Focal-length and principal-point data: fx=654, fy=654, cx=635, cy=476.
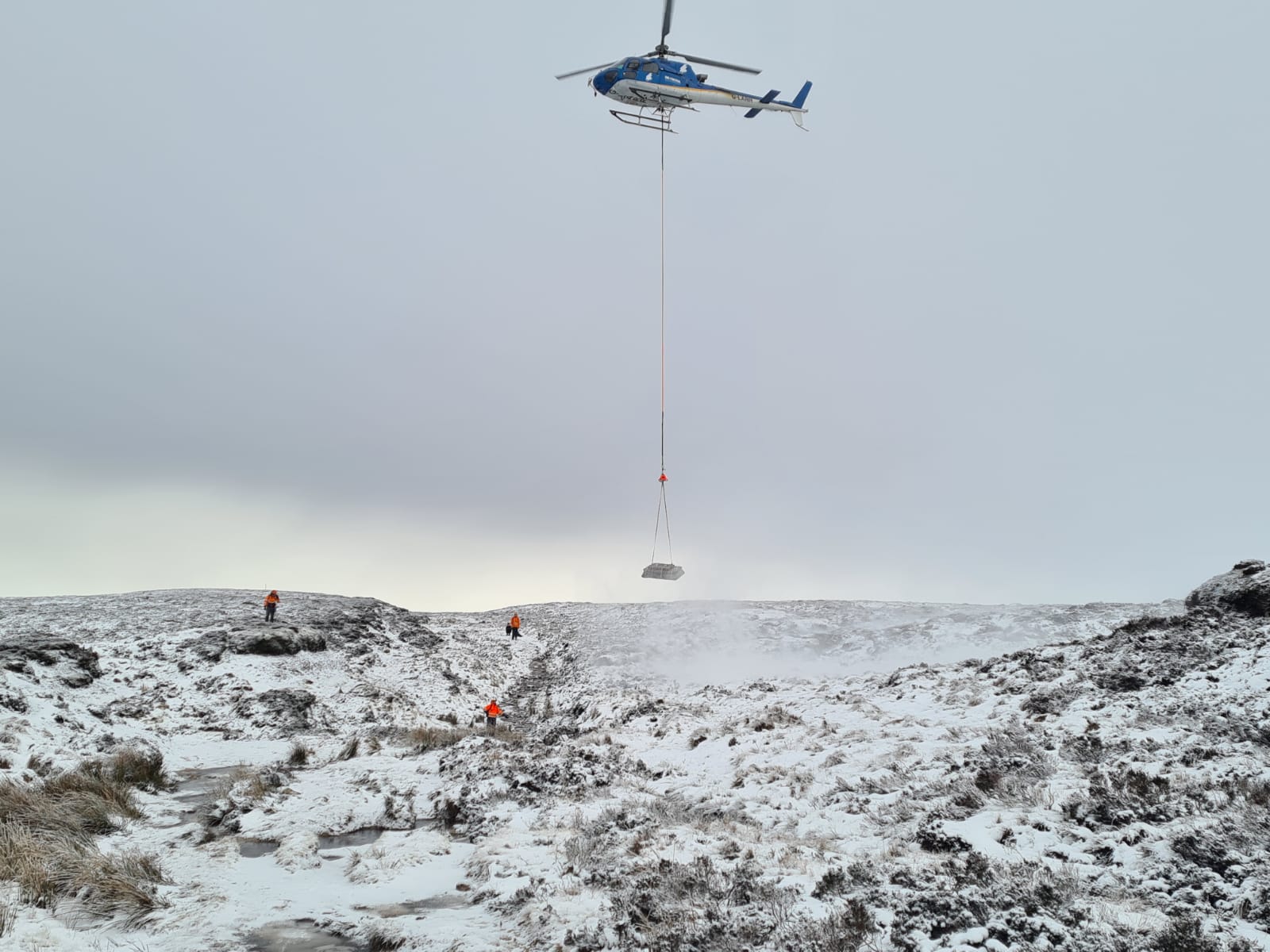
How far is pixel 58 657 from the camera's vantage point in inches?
796

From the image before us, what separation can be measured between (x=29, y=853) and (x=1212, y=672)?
19261 millimetres

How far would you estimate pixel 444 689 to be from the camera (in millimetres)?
28094

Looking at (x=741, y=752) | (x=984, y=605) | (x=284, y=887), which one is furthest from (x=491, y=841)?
(x=984, y=605)

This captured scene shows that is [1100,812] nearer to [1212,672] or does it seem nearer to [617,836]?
[617,836]

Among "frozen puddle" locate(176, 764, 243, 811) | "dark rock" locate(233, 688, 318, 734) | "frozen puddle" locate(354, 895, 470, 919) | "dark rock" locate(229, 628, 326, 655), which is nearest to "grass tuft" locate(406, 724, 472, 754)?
"dark rock" locate(233, 688, 318, 734)

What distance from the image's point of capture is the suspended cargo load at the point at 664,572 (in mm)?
22125

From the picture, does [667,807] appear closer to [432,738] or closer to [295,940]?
[295,940]

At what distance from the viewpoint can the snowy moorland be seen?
254 inches

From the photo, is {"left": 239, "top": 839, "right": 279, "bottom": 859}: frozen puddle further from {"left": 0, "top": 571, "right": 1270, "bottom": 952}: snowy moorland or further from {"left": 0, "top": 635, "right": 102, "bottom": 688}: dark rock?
{"left": 0, "top": 635, "right": 102, "bottom": 688}: dark rock

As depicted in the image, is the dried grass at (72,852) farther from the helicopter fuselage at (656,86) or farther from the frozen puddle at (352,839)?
the helicopter fuselage at (656,86)

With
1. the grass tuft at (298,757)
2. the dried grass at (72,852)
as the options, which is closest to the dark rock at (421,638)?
the grass tuft at (298,757)

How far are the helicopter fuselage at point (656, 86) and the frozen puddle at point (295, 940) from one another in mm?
24005

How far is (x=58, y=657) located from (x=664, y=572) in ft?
62.6

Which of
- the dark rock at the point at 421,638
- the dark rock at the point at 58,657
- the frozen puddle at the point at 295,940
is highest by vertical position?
the dark rock at the point at 58,657
